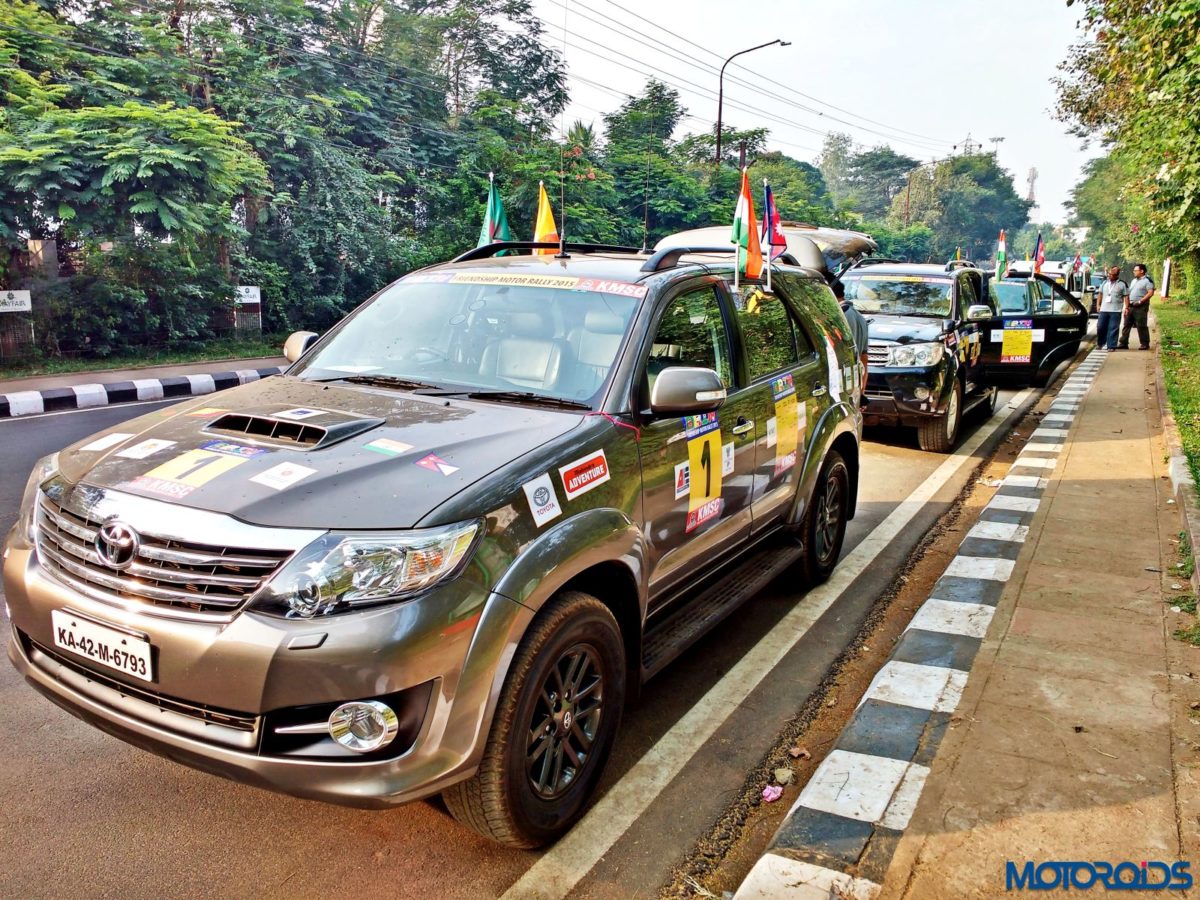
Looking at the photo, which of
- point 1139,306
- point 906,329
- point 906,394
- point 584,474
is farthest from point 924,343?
point 1139,306

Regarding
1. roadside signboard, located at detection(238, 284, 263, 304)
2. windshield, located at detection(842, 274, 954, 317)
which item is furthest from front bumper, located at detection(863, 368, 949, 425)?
roadside signboard, located at detection(238, 284, 263, 304)

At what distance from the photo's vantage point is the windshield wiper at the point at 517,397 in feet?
10.3

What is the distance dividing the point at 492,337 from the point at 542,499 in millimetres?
1132

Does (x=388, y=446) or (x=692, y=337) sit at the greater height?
(x=692, y=337)

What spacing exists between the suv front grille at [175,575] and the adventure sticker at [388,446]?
0.49m

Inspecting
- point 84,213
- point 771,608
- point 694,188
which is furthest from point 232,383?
point 694,188

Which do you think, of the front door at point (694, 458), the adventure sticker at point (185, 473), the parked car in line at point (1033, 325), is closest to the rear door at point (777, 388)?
the front door at point (694, 458)

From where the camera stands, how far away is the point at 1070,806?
9.33ft

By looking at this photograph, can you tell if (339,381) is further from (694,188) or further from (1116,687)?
(694,188)

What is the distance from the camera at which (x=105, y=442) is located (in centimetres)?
297

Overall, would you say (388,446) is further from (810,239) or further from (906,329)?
(810,239)

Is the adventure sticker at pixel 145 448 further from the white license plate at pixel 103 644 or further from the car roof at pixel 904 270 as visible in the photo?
the car roof at pixel 904 270

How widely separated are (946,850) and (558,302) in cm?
238

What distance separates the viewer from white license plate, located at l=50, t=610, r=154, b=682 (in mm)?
2355
